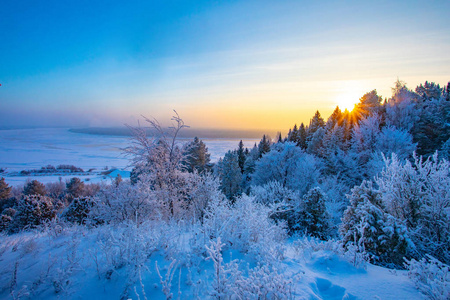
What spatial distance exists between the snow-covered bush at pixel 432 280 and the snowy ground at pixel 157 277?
7.2 inches

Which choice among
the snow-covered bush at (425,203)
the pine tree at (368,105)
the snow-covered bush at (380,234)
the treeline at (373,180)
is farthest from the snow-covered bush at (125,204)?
the pine tree at (368,105)

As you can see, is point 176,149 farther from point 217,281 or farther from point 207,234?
point 217,281

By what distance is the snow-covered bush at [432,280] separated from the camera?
272 cm

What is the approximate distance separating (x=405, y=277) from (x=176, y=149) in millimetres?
12600

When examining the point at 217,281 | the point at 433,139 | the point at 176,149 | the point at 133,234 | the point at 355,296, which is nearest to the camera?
the point at 217,281

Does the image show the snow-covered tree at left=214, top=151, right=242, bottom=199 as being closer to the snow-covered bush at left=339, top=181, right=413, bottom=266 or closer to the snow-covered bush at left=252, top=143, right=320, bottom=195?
the snow-covered bush at left=252, top=143, right=320, bottom=195

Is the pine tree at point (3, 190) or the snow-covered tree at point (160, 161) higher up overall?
the snow-covered tree at point (160, 161)

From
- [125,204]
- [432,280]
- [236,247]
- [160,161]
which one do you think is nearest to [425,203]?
[432,280]

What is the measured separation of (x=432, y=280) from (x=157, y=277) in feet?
15.3

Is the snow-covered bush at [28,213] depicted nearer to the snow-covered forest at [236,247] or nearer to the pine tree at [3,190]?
the snow-covered forest at [236,247]

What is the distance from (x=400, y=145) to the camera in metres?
19.1

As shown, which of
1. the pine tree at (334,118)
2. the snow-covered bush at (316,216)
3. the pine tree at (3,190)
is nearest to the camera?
the snow-covered bush at (316,216)

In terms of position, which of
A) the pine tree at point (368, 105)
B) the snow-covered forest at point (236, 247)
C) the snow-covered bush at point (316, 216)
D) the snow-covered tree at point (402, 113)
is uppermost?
the pine tree at point (368, 105)

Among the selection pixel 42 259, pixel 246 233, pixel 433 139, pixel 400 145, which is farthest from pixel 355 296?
pixel 433 139
